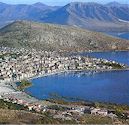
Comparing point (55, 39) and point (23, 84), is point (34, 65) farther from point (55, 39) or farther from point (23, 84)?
point (55, 39)

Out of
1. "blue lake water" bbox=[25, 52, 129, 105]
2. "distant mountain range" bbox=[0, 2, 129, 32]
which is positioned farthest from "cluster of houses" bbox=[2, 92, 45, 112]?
"distant mountain range" bbox=[0, 2, 129, 32]

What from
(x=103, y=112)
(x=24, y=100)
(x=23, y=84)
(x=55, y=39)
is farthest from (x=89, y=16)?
(x=103, y=112)

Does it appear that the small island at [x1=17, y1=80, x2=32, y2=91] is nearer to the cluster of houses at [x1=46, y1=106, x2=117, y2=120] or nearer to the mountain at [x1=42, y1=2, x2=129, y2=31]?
the cluster of houses at [x1=46, y1=106, x2=117, y2=120]

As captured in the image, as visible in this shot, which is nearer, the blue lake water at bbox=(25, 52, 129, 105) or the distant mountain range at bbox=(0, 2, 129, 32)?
the blue lake water at bbox=(25, 52, 129, 105)

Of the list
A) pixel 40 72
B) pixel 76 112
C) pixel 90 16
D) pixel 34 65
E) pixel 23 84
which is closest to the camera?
pixel 76 112

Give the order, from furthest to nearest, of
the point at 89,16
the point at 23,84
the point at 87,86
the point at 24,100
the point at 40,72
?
the point at 89,16, the point at 40,72, the point at 87,86, the point at 23,84, the point at 24,100

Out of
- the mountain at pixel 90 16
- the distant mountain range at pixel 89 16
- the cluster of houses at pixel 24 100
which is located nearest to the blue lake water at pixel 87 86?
the cluster of houses at pixel 24 100
